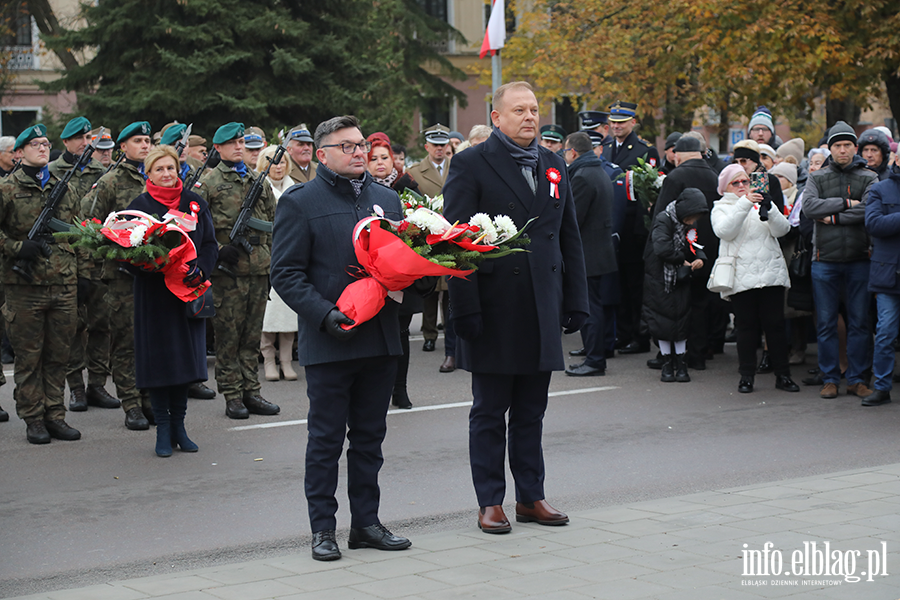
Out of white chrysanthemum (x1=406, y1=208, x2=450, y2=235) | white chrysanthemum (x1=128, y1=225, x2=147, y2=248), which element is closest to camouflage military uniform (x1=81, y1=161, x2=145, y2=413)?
white chrysanthemum (x1=128, y1=225, x2=147, y2=248)

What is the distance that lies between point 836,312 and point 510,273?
5.28 m

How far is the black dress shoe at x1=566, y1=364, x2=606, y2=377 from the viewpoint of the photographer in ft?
38.4

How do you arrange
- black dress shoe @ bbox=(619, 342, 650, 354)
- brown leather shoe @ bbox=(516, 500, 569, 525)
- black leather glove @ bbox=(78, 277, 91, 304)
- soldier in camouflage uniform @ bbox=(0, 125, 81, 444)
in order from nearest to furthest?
brown leather shoe @ bbox=(516, 500, 569, 525) < soldier in camouflage uniform @ bbox=(0, 125, 81, 444) < black leather glove @ bbox=(78, 277, 91, 304) < black dress shoe @ bbox=(619, 342, 650, 354)

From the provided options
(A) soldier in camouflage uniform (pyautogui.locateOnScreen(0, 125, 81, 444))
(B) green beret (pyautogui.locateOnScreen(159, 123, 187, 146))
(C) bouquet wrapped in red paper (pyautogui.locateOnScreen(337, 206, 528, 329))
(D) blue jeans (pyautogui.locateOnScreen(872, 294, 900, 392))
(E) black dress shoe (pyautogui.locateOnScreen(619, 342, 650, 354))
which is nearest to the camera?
(C) bouquet wrapped in red paper (pyautogui.locateOnScreen(337, 206, 528, 329))

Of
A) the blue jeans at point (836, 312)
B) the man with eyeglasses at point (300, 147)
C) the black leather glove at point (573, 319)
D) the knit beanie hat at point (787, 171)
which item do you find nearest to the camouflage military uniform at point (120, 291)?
the man with eyeglasses at point (300, 147)

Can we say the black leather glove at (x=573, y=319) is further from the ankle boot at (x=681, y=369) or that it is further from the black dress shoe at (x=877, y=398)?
the ankle boot at (x=681, y=369)

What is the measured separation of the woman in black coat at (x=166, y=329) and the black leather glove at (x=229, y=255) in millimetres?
891

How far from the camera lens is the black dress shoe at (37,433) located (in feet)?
29.2

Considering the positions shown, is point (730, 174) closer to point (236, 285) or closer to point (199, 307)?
point (236, 285)

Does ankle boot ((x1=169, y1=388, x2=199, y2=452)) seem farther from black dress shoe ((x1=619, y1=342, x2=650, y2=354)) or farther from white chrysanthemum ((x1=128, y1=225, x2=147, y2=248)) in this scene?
black dress shoe ((x1=619, y1=342, x2=650, y2=354))

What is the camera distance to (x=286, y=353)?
11.9 meters

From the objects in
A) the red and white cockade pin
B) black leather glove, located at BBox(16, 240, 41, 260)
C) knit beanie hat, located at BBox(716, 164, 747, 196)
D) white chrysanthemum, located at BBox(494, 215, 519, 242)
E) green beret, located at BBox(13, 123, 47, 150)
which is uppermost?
green beret, located at BBox(13, 123, 47, 150)

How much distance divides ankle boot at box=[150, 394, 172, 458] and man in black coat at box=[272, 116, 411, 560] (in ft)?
9.58

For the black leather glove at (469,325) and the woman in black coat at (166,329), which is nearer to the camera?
the black leather glove at (469,325)
